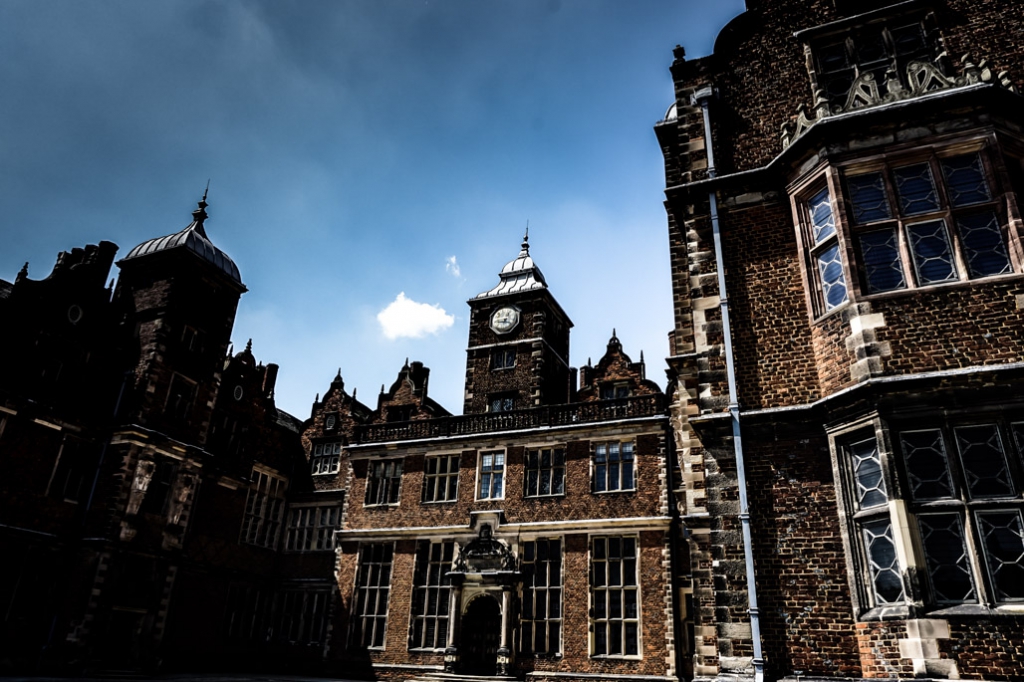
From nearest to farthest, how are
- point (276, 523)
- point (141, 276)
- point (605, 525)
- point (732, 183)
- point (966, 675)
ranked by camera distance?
point (966, 675) < point (732, 183) < point (605, 525) < point (141, 276) < point (276, 523)

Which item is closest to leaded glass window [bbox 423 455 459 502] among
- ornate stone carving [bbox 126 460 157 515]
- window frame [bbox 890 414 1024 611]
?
ornate stone carving [bbox 126 460 157 515]

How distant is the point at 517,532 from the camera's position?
23516 mm

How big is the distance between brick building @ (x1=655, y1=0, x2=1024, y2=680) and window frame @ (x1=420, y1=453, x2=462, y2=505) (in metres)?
15.0

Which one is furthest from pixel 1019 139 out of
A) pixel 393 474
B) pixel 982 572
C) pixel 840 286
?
pixel 393 474

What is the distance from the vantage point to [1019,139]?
9266 millimetres

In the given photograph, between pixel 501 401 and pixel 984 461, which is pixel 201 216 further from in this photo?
pixel 984 461

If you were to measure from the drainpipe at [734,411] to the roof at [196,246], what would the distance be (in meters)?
21.3

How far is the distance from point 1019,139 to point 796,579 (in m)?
6.66

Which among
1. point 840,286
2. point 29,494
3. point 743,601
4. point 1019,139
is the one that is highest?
point 1019,139

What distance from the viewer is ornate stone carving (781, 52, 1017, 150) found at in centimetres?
949

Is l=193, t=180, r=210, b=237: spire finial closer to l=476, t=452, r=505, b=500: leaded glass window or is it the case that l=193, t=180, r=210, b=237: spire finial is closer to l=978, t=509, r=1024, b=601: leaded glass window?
l=476, t=452, r=505, b=500: leaded glass window

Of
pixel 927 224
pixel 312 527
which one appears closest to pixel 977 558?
pixel 927 224

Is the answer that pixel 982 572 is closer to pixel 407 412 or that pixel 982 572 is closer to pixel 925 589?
pixel 925 589

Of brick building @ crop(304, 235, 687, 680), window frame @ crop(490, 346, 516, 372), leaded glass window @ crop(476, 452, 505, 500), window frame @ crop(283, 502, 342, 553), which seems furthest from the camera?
window frame @ crop(490, 346, 516, 372)
